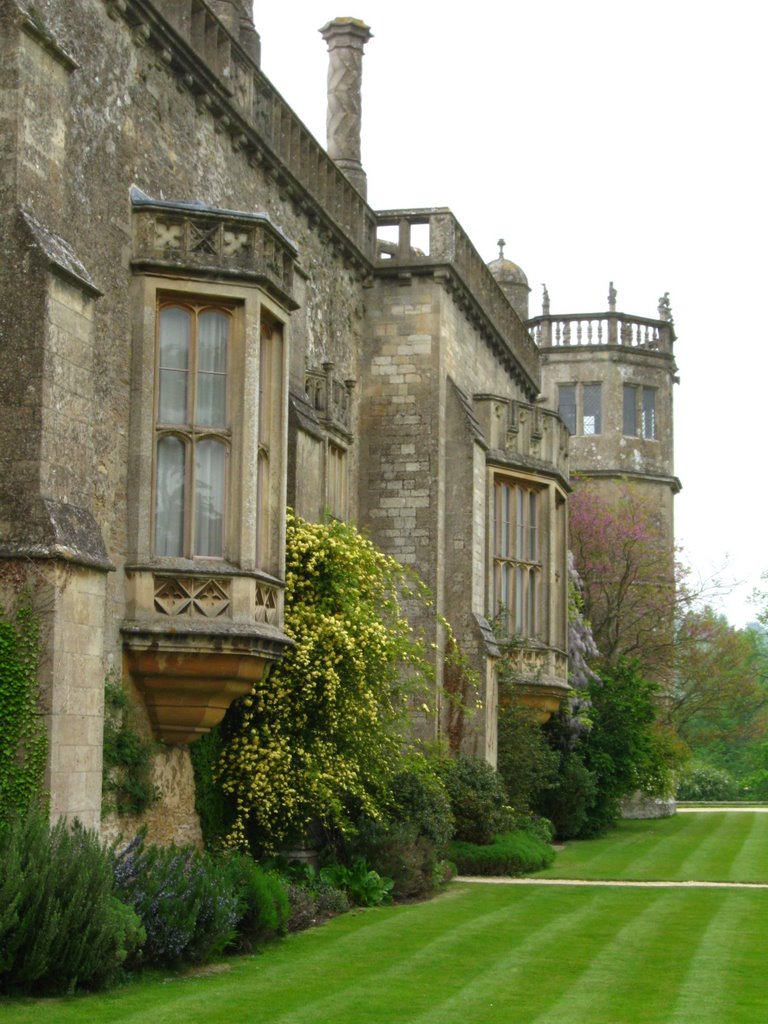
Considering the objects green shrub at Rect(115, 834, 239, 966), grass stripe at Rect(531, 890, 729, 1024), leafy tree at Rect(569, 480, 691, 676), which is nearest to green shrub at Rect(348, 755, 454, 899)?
grass stripe at Rect(531, 890, 729, 1024)

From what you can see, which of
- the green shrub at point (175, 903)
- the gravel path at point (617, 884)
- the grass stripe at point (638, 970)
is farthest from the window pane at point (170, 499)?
the gravel path at point (617, 884)

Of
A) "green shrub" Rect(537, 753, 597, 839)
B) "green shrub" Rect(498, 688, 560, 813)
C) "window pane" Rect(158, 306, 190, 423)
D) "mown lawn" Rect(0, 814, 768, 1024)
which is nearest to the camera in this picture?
"mown lawn" Rect(0, 814, 768, 1024)

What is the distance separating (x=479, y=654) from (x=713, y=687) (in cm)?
1827

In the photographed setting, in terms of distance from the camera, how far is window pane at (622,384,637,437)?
46.0 m

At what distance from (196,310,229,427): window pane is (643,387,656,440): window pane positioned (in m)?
32.1

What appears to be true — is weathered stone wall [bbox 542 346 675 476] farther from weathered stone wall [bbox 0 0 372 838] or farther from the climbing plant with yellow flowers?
the climbing plant with yellow flowers

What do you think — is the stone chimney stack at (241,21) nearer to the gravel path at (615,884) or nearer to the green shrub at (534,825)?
the gravel path at (615,884)

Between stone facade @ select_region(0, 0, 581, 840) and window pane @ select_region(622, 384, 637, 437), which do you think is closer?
stone facade @ select_region(0, 0, 581, 840)

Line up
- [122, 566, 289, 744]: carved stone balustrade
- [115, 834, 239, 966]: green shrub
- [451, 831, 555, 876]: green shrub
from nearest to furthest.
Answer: [115, 834, 239, 966]: green shrub < [122, 566, 289, 744]: carved stone balustrade < [451, 831, 555, 876]: green shrub

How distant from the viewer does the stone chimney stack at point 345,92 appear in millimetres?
26094

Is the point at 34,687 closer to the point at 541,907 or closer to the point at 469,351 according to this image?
the point at 541,907

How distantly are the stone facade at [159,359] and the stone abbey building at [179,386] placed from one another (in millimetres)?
25

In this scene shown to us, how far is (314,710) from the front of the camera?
1711cm

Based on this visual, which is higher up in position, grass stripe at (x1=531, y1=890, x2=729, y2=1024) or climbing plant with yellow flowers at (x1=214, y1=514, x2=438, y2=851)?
climbing plant with yellow flowers at (x1=214, y1=514, x2=438, y2=851)
